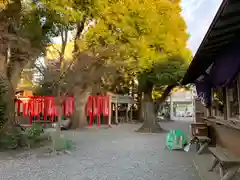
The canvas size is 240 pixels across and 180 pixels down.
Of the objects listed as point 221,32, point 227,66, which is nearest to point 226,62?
point 227,66

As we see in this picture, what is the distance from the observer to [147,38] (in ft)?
39.0

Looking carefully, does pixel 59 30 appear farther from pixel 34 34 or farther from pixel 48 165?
pixel 48 165

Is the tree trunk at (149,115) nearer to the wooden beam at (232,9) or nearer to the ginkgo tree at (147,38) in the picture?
the ginkgo tree at (147,38)

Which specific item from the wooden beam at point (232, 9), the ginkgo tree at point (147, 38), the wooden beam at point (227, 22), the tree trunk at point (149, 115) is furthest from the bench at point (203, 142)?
the tree trunk at point (149, 115)

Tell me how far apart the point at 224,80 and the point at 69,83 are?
6108mm

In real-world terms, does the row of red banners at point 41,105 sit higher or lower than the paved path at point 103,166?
higher

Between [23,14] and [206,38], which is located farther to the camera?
[23,14]

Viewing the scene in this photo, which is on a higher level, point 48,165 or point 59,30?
point 59,30

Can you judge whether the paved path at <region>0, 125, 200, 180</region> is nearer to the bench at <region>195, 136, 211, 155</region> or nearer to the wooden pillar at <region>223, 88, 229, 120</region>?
the bench at <region>195, 136, 211, 155</region>

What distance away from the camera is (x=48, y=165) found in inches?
230

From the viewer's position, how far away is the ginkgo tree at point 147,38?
34.3 ft

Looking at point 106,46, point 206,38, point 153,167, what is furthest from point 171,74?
point 206,38

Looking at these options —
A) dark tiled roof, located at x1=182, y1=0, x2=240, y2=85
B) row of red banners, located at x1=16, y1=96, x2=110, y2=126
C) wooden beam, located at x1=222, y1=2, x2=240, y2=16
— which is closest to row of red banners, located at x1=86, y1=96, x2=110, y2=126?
row of red banners, located at x1=16, y1=96, x2=110, y2=126

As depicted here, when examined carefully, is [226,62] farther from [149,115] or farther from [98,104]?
[98,104]
